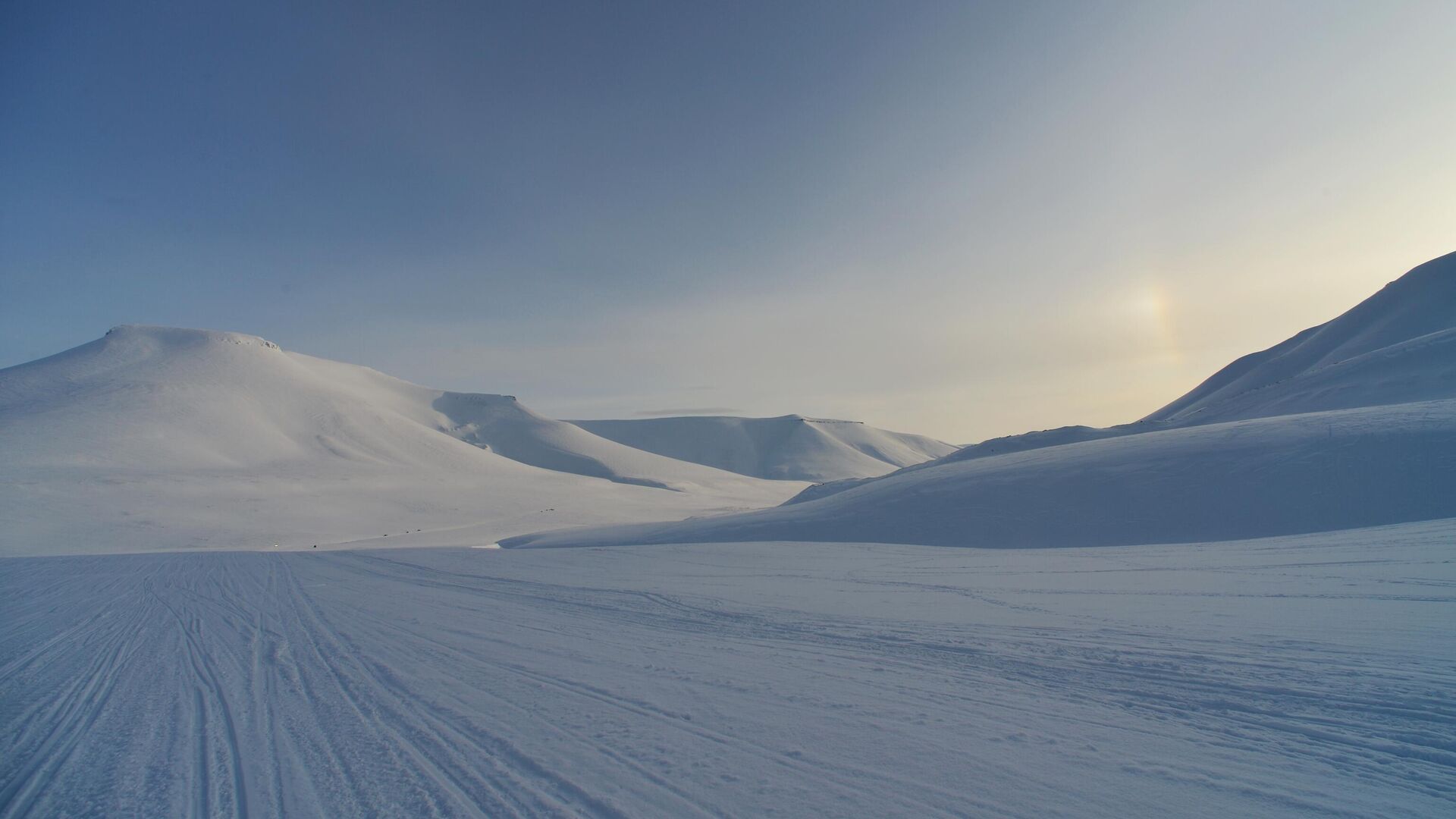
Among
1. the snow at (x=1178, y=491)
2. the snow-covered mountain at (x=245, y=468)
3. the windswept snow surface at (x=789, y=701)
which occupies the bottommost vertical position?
the windswept snow surface at (x=789, y=701)

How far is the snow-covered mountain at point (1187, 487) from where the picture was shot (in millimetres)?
16359

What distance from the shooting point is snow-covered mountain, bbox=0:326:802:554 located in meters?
36.1

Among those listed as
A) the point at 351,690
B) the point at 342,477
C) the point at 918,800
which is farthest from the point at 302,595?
the point at 342,477

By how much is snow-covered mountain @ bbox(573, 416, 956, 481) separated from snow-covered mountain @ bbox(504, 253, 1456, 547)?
10094 cm

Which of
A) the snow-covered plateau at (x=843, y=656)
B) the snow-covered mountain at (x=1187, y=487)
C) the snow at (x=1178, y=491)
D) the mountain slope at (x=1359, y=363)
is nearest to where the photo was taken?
the snow-covered plateau at (x=843, y=656)

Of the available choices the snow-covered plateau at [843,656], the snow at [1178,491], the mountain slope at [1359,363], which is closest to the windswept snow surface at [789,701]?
the snow-covered plateau at [843,656]

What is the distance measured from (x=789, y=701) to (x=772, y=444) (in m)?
151

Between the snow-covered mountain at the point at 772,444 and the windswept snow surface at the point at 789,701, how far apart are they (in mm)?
120520

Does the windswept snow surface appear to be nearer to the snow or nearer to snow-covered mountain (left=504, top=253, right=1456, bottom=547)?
the snow

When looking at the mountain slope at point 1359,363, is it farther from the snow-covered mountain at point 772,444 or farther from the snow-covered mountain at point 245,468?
the snow-covered mountain at point 772,444

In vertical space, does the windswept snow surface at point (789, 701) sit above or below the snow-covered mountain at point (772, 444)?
below

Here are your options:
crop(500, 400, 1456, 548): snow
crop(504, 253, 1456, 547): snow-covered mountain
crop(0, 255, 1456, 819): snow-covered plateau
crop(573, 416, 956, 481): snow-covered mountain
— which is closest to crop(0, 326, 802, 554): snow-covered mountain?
crop(0, 255, 1456, 819): snow-covered plateau

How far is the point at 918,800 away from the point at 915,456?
594 ft

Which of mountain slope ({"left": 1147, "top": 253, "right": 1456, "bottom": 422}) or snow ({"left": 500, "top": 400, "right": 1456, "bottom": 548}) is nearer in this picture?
snow ({"left": 500, "top": 400, "right": 1456, "bottom": 548})
